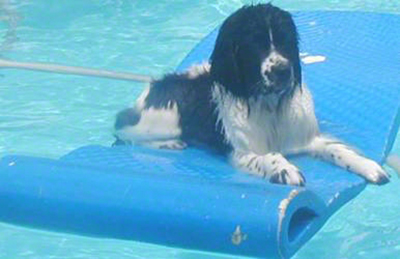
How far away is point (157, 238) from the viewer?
3656 mm

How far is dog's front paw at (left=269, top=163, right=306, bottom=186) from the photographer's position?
4289 millimetres

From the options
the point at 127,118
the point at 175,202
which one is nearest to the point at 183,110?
the point at 127,118

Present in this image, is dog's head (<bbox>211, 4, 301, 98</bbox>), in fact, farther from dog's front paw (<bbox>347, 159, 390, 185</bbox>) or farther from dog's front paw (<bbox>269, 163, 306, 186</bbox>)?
dog's front paw (<bbox>347, 159, 390, 185</bbox>)

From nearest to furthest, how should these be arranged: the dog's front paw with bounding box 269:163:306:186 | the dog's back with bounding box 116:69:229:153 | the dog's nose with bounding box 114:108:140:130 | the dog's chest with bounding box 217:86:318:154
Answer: the dog's front paw with bounding box 269:163:306:186, the dog's chest with bounding box 217:86:318:154, the dog's back with bounding box 116:69:229:153, the dog's nose with bounding box 114:108:140:130

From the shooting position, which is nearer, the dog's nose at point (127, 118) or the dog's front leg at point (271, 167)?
the dog's front leg at point (271, 167)

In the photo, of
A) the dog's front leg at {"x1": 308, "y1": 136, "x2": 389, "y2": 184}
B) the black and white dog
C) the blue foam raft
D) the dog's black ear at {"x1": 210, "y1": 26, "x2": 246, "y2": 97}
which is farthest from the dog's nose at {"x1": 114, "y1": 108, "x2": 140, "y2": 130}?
the dog's front leg at {"x1": 308, "y1": 136, "x2": 389, "y2": 184}

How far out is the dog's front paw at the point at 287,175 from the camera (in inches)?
169

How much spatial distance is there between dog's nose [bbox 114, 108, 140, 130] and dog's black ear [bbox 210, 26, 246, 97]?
752 mm

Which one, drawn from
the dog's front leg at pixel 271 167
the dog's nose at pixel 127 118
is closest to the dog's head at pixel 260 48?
the dog's front leg at pixel 271 167

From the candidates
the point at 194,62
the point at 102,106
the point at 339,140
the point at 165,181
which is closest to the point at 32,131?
the point at 102,106

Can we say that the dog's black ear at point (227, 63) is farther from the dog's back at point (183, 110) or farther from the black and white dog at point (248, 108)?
the dog's back at point (183, 110)

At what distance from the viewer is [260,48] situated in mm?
4402

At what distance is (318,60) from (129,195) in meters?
2.52

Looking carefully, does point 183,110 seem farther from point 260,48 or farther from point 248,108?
point 260,48
